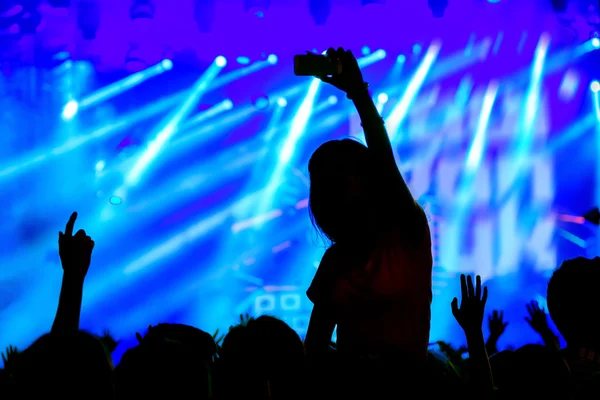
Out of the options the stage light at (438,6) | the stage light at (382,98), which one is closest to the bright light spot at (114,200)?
the stage light at (382,98)

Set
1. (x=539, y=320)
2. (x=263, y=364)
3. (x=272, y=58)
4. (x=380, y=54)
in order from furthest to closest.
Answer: (x=380, y=54) → (x=272, y=58) → (x=539, y=320) → (x=263, y=364)

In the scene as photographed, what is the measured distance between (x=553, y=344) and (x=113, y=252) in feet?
14.5

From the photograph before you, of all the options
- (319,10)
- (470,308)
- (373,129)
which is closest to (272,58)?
(319,10)

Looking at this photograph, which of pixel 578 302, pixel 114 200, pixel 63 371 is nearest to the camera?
pixel 63 371

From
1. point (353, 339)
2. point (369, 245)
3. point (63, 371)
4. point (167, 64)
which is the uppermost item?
point (167, 64)

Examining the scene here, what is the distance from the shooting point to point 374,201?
4.43ft

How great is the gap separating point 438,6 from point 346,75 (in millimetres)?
4578

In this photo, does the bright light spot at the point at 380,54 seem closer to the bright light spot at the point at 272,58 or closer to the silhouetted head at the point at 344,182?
the bright light spot at the point at 272,58

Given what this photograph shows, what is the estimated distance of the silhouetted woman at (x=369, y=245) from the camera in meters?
1.26

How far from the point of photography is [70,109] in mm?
5371

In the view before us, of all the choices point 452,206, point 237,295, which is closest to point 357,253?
point 237,295

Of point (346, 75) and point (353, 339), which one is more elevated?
point (346, 75)

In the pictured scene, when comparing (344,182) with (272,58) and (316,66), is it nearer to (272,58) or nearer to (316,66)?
(316,66)

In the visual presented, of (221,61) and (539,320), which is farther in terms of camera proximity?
(221,61)
